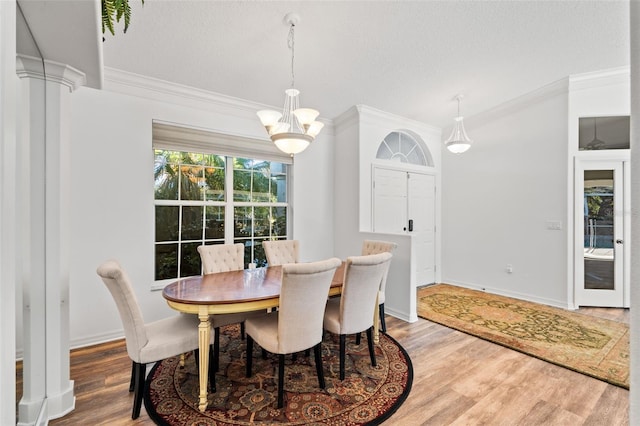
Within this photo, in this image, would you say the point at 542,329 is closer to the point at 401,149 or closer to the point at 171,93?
the point at 401,149

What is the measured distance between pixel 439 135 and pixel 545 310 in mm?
3182

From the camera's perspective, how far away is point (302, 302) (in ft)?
6.46

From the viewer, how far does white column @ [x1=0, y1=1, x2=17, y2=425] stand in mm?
715

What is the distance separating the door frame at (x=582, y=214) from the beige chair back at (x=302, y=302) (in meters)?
3.74

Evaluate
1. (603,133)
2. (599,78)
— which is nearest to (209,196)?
(599,78)

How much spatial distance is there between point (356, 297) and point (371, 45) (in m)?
2.31

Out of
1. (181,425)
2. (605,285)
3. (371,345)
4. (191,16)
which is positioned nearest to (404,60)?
(191,16)

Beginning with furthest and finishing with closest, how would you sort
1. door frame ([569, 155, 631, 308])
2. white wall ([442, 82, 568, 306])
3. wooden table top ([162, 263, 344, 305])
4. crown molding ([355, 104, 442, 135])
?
crown molding ([355, 104, 442, 135])
white wall ([442, 82, 568, 306])
door frame ([569, 155, 631, 308])
wooden table top ([162, 263, 344, 305])

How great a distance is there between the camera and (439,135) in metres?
5.37

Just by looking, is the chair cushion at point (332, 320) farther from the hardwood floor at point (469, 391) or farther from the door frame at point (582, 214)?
the door frame at point (582, 214)

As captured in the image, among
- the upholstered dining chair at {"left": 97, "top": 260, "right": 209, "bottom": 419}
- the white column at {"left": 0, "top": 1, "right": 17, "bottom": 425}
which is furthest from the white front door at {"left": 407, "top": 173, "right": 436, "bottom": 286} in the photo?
the white column at {"left": 0, "top": 1, "right": 17, "bottom": 425}

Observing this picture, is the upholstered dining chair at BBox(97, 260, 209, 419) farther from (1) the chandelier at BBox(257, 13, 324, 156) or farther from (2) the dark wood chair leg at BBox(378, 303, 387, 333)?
(2) the dark wood chair leg at BBox(378, 303, 387, 333)

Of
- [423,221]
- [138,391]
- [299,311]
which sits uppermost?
[423,221]

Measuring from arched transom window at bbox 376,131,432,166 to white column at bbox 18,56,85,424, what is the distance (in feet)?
12.5
